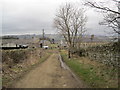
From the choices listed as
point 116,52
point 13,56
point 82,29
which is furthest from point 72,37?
point 116,52

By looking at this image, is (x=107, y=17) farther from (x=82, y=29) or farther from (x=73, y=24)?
(x=82, y=29)

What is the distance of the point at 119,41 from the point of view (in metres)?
13.7

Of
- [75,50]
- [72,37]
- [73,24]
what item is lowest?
[75,50]

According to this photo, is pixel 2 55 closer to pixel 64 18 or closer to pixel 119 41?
pixel 119 41

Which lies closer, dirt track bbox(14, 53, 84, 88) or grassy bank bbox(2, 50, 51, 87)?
dirt track bbox(14, 53, 84, 88)

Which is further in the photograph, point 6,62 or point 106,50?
point 6,62

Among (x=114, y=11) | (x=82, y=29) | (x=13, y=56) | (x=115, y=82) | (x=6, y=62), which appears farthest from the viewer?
(x=82, y=29)

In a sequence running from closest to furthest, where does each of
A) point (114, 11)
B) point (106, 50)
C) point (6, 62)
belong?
1. point (114, 11)
2. point (106, 50)
3. point (6, 62)

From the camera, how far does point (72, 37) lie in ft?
131

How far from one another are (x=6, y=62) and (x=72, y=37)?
23.1 m

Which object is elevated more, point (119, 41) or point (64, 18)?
point (64, 18)

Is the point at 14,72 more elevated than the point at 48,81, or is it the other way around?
the point at 48,81

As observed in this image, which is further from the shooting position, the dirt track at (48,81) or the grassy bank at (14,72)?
the grassy bank at (14,72)

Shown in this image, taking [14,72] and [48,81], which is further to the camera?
[14,72]
